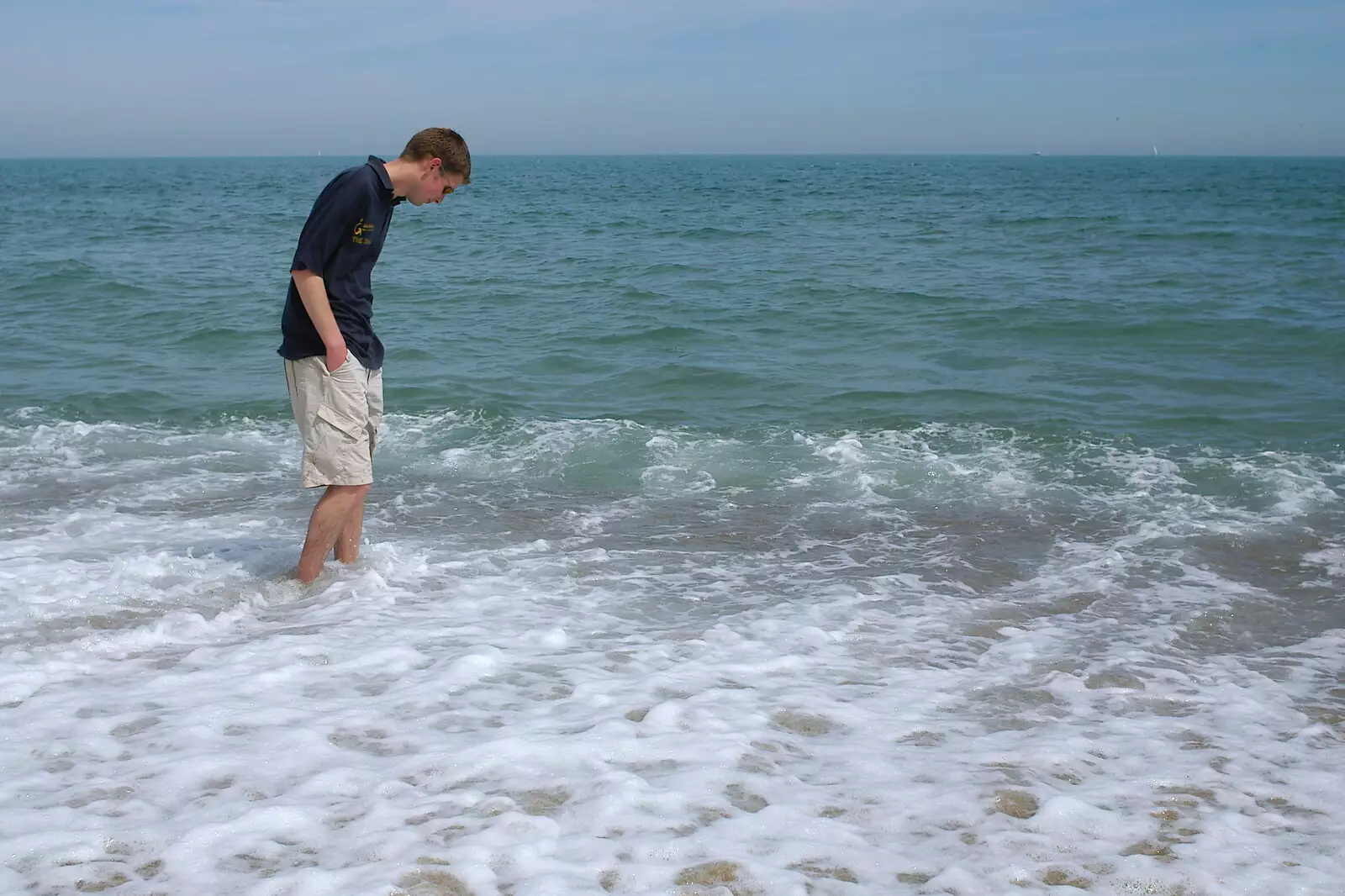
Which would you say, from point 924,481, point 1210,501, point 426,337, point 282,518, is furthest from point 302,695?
point 426,337

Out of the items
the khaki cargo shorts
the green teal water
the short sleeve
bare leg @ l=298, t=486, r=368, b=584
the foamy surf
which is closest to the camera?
the foamy surf

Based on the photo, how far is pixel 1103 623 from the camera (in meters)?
4.98

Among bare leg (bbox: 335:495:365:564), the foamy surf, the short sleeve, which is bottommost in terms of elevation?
the foamy surf

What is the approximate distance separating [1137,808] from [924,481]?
4.06 m

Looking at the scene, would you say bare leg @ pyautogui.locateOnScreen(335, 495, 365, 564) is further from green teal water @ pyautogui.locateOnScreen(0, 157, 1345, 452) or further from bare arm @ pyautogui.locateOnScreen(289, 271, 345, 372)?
green teal water @ pyautogui.locateOnScreen(0, 157, 1345, 452)

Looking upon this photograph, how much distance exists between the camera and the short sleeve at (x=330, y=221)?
4316mm

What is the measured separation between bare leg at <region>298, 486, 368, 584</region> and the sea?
11 cm

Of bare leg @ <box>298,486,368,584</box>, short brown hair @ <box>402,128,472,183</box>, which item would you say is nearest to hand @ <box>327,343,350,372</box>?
bare leg @ <box>298,486,368,584</box>

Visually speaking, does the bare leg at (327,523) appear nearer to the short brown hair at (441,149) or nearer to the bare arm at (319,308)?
the bare arm at (319,308)

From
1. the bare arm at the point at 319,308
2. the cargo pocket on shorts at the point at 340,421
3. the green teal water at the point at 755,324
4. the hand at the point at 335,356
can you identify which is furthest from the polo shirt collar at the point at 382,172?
the green teal water at the point at 755,324

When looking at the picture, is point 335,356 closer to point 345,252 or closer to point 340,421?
point 340,421

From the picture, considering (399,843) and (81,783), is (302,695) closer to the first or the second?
(81,783)

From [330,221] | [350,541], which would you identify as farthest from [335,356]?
[350,541]

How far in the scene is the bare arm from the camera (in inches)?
172
